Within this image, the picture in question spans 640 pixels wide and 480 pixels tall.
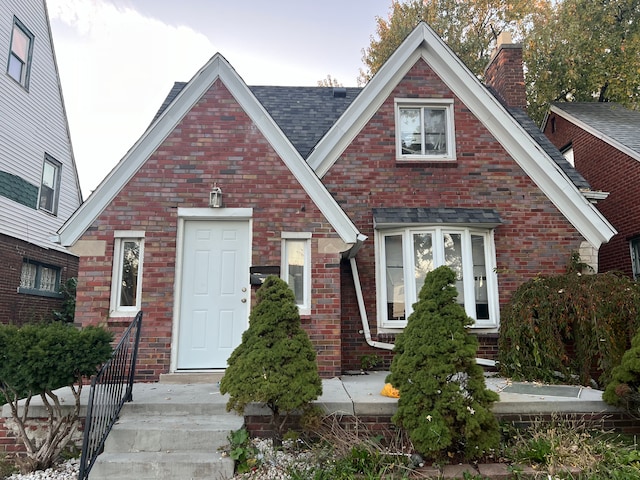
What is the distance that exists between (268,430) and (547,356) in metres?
4.24

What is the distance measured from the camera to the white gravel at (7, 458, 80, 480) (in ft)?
13.3

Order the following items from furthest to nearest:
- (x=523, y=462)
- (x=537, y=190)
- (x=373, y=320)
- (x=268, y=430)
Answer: (x=537, y=190), (x=373, y=320), (x=268, y=430), (x=523, y=462)

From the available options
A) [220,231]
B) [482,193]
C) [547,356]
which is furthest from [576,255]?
[220,231]

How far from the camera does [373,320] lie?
7.62 metres

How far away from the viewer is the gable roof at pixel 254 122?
21.1 feet

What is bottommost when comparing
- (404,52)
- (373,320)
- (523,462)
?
(523,462)

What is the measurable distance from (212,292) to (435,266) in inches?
152

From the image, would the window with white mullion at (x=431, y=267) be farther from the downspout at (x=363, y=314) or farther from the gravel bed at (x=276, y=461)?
the gravel bed at (x=276, y=461)

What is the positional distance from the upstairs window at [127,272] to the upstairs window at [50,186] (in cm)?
911

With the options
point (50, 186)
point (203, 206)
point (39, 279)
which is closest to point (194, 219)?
point (203, 206)

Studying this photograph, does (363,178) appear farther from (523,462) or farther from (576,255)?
(523,462)

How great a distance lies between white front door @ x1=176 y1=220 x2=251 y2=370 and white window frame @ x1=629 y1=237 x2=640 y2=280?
964 cm

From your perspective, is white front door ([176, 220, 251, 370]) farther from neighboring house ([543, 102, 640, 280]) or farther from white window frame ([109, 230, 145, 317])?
neighboring house ([543, 102, 640, 280])

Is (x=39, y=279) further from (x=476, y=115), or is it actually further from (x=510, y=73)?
(x=510, y=73)
